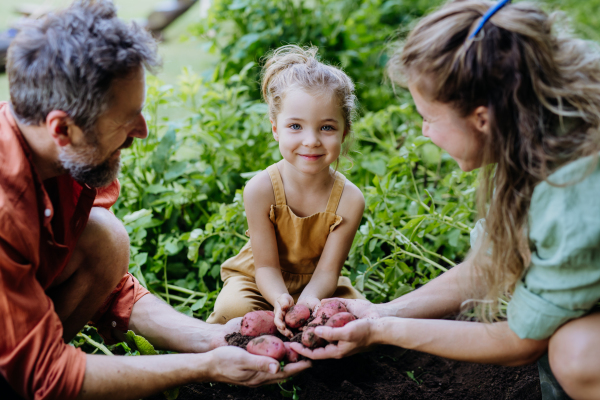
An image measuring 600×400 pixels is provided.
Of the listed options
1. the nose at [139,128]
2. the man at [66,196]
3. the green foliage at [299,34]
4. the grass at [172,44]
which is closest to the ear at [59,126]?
the man at [66,196]

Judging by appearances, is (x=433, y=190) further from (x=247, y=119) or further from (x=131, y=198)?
(x=131, y=198)

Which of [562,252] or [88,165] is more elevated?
[88,165]

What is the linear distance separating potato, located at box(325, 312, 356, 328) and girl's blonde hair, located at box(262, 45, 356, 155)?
31.5 inches

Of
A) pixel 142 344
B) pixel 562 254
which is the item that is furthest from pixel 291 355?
pixel 562 254

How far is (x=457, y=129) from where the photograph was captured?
4.95 ft

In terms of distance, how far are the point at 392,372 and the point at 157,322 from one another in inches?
38.4

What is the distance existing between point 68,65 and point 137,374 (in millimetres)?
940

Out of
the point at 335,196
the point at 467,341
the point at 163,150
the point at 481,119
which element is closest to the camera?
the point at 481,119

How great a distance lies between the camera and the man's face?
1572mm

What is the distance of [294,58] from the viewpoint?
2.17 metres

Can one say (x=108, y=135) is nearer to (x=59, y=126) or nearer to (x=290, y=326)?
(x=59, y=126)

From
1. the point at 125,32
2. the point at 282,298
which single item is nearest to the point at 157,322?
the point at 282,298

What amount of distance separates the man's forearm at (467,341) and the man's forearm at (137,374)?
2.10 feet

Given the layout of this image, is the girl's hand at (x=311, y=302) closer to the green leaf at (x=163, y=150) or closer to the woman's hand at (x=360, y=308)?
the woman's hand at (x=360, y=308)
